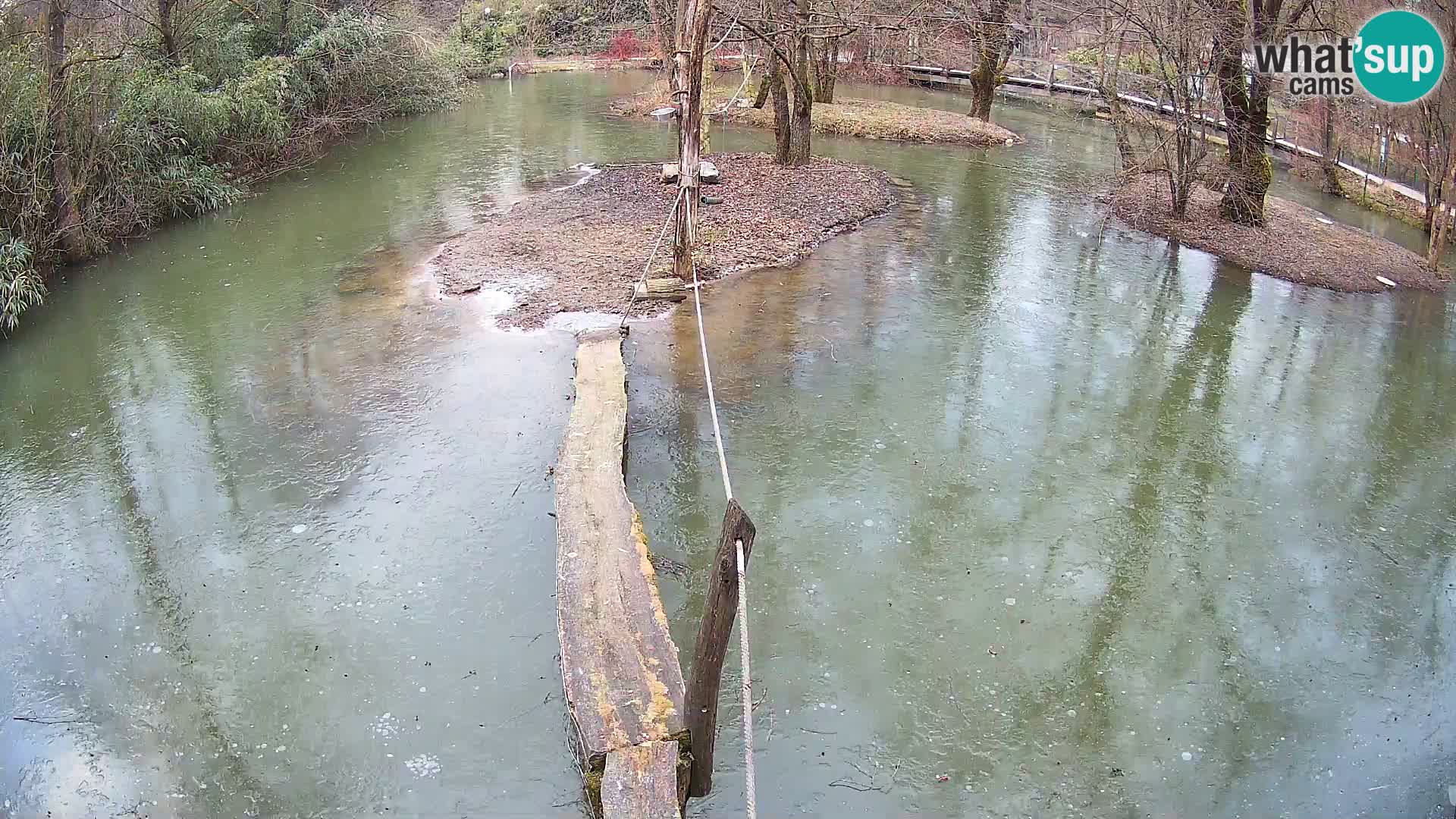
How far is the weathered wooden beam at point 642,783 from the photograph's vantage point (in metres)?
3.43

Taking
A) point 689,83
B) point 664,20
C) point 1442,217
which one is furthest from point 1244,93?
point 664,20

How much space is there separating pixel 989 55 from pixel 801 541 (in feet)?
53.3

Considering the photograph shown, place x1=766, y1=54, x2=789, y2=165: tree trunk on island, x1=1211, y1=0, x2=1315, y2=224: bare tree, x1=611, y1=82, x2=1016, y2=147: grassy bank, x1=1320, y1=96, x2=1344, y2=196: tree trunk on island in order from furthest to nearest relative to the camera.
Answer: x1=611, y1=82, x2=1016, y2=147: grassy bank < x1=1320, y1=96, x2=1344, y2=196: tree trunk on island < x1=766, y1=54, x2=789, y2=165: tree trunk on island < x1=1211, y1=0, x2=1315, y2=224: bare tree

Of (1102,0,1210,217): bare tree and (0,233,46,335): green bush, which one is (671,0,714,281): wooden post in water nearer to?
(1102,0,1210,217): bare tree

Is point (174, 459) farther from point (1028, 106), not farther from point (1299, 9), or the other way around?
point (1028, 106)

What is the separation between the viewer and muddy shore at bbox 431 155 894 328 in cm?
992

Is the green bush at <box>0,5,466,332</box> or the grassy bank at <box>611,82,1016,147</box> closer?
the green bush at <box>0,5,466,332</box>

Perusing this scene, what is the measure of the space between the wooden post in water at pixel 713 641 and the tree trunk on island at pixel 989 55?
56.4ft

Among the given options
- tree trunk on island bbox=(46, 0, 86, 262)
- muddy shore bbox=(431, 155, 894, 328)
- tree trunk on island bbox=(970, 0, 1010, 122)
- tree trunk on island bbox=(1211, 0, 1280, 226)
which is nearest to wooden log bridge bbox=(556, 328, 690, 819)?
muddy shore bbox=(431, 155, 894, 328)

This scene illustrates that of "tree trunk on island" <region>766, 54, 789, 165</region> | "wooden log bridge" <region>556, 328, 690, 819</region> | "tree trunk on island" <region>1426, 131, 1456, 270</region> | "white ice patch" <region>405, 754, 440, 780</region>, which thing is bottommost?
"white ice patch" <region>405, 754, 440, 780</region>

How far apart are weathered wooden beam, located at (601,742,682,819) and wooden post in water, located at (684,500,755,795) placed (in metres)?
0.14

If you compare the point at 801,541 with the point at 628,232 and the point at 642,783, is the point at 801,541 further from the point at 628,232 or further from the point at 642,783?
the point at 628,232

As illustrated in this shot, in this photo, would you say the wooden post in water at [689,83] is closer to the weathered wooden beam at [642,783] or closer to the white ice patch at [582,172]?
the white ice patch at [582,172]

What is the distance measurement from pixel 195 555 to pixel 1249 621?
6173mm
